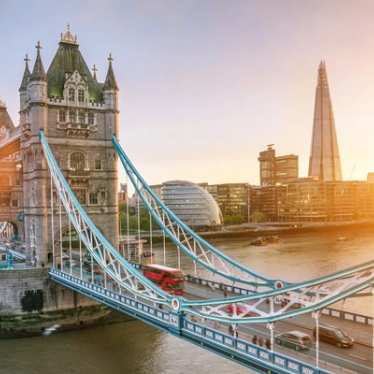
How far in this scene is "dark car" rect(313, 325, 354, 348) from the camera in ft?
62.9

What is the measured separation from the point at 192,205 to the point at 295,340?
364 feet

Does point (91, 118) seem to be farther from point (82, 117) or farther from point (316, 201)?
point (316, 201)

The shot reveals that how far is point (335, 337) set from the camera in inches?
763

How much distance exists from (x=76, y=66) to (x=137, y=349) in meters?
24.0

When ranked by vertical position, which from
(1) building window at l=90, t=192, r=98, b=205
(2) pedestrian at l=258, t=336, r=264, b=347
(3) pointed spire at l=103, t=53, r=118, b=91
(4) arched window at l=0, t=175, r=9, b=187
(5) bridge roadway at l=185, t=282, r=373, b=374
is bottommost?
(5) bridge roadway at l=185, t=282, r=373, b=374

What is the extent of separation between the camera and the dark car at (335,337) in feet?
62.9

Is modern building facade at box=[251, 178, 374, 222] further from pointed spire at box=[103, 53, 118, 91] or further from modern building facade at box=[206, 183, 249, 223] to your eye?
pointed spire at box=[103, 53, 118, 91]

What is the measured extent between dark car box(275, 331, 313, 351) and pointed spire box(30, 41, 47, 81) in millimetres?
28379

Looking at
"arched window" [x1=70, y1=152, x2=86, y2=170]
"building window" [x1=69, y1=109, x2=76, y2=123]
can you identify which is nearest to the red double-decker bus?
"arched window" [x1=70, y1=152, x2=86, y2=170]

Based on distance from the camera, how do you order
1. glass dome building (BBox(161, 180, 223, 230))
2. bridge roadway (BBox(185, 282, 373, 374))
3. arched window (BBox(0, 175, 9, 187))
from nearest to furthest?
bridge roadway (BBox(185, 282, 373, 374)), arched window (BBox(0, 175, 9, 187)), glass dome building (BBox(161, 180, 223, 230))

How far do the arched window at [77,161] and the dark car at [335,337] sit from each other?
86.2 ft

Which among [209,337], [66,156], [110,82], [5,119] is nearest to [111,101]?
[110,82]

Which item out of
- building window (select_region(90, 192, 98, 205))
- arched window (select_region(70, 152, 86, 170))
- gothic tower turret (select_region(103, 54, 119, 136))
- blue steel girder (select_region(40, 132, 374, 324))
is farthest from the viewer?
gothic tower turret (select_region(103, 54, 119, 136))

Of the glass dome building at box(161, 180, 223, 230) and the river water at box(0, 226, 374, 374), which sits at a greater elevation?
the glass dome building at box(161, 180, 223, 230)
